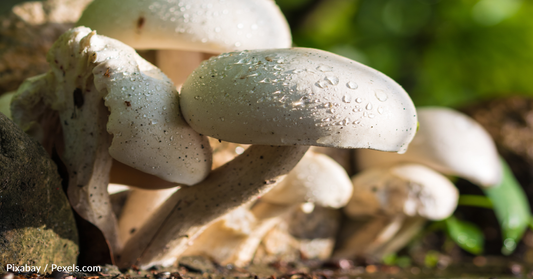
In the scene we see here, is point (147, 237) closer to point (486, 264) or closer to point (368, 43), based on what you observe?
point (486, 264)

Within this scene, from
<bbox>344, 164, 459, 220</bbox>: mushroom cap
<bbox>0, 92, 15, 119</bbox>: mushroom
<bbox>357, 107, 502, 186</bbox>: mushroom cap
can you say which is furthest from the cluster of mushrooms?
<bbox>357, 107, 502, 186</bbox>: mushroom cap

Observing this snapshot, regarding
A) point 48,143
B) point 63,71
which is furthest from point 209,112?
point 48,143

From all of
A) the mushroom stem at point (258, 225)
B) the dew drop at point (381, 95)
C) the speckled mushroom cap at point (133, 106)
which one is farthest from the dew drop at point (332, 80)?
the mushroom stem at point (258, 225)

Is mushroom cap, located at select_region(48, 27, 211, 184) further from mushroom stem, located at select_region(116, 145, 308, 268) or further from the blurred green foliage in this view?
the blurred green foliage

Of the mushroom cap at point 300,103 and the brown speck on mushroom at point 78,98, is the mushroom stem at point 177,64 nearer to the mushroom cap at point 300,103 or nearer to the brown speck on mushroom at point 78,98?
the brown speck on mushroom at point 78,98

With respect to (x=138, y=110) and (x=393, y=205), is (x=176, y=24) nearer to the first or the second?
(x=138, y=110)

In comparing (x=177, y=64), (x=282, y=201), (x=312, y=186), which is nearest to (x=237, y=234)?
(x=282, y=201)
